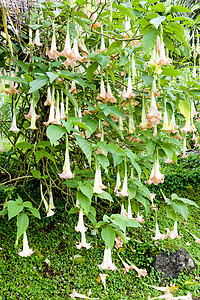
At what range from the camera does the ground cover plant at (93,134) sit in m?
1.49

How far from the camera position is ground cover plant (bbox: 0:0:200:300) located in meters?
1.49

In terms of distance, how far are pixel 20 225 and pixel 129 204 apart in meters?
0.80

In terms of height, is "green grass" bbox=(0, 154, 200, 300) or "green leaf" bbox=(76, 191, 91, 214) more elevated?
"green leaf" bbox=(76, 191, 91, 214)

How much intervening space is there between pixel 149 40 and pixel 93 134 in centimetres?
87

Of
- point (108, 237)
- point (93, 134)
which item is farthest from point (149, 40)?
point (108, 237)

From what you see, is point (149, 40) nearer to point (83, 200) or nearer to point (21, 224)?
point (83, 200)

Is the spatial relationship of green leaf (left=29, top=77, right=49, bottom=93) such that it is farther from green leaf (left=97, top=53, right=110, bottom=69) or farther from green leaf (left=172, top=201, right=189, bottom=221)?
green leaf (left=172, top=201, right=189, bottom=221)

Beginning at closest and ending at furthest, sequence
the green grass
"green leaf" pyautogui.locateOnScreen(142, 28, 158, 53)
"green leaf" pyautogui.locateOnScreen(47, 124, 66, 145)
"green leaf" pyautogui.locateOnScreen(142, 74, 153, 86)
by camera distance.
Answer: "green leaf" pyautogui.locateOnScreen(47, 124, 66, 145) → "green leaf" pyautogui.locateOnScreen(142, 28, 158, 53) → "green leaf" pyautogui.locateOnScreen(142, 74, 153, 86) → the green grass

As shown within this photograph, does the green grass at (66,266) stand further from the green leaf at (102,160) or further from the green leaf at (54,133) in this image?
the green leaf at (54,133)

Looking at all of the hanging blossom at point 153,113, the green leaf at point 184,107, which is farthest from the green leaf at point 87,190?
the green leaf at point 184,107

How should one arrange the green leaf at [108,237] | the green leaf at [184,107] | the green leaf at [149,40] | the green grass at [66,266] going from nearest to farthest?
the green leaf at [149,40]
the green leaf at [108,237]
the green leaf at [184,107]
the green grass at [66,266]

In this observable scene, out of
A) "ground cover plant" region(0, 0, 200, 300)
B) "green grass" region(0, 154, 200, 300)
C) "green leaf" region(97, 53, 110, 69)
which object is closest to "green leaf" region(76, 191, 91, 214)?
"ground cover plant" region(0, 0, 200, 300)

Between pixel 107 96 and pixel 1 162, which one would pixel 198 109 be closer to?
pixel 107 96

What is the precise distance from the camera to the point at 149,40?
53.9 inches
